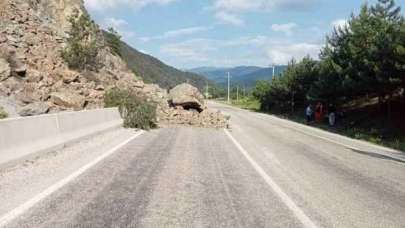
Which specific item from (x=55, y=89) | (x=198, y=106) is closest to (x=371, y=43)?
(x=198, y=106)

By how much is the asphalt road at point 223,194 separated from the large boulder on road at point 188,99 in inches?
730

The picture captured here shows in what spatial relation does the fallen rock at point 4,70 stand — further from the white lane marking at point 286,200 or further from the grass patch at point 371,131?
the grass patch at point 371,131

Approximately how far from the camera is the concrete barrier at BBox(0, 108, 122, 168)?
1134cm

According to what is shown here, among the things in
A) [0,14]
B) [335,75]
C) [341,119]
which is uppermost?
[0,14]

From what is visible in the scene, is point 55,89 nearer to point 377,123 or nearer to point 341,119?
point 377,123

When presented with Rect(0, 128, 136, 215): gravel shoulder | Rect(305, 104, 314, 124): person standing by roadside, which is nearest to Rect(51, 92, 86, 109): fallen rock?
Rect(0, 128, 136, 215): gravel shoulder

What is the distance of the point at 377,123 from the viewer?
37.7m

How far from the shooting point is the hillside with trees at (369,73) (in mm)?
32344

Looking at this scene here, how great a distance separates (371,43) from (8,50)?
74.0 ft

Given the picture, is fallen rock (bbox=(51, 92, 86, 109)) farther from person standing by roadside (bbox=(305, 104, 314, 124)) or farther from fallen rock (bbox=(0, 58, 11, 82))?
person standing by roadside (bbox=(305, 104, 314, 124))

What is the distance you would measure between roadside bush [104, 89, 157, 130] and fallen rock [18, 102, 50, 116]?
12.0 ft

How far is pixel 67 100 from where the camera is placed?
90.3ft

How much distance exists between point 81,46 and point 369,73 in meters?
18.8

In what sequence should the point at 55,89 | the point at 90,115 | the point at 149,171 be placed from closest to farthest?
the point at 149,171
the point at 90,115
the point at 55,89
